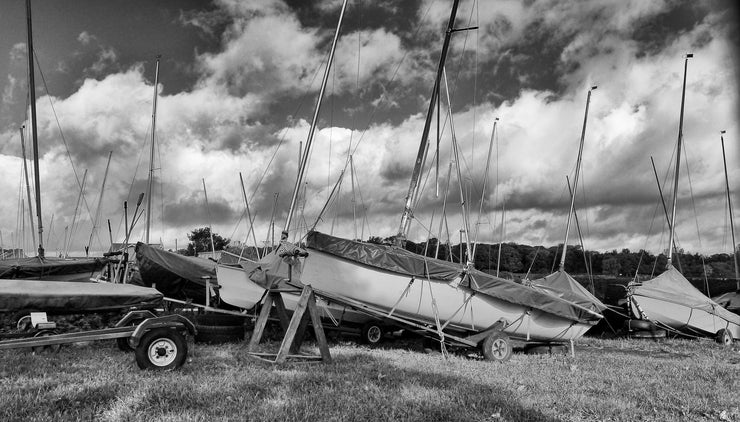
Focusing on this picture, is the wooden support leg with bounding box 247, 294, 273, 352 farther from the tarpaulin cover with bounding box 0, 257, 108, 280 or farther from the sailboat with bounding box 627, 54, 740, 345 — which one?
the sailboat with bounding box 627, 54, 740, 345

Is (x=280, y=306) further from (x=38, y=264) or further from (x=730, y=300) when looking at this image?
(x=730, y=300)

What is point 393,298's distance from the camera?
11.6m

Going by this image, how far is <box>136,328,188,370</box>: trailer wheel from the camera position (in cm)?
779

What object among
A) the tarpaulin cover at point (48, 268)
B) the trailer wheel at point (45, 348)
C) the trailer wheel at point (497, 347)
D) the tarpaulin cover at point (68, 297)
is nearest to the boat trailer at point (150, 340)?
the tarpaulin cover at point (68, 297)

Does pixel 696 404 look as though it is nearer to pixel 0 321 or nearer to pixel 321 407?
pixel 321 407

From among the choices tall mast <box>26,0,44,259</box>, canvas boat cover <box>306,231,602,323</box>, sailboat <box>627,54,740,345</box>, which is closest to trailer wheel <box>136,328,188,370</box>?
canvas boat cover <box>306,231,602,323</box>

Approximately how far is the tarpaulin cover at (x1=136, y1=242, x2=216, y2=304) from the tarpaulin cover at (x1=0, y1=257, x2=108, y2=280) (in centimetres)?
233

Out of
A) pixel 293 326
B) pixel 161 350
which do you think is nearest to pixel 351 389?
pixel 293 326

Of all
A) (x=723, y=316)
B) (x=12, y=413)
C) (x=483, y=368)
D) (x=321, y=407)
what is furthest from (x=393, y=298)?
(x=723, y=316)

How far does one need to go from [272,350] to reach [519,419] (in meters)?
5.53

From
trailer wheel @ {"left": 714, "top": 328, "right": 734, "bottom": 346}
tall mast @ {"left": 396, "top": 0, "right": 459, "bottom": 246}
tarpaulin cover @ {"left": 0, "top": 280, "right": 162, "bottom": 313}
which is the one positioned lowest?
trailer wheel @ {"left": 714, "top": 328, "right": 734, "bottom": 346}

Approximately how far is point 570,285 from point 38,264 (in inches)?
668

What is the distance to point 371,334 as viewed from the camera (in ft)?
41.9

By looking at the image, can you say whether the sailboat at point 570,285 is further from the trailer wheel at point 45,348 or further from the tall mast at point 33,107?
the tall mast at point 33,107
